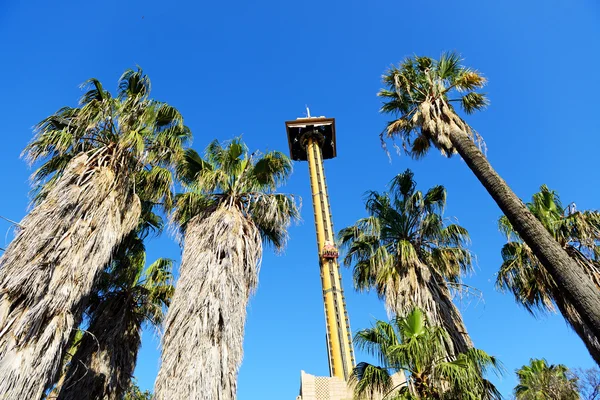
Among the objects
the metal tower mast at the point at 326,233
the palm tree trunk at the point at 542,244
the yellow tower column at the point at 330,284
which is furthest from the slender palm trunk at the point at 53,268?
the yellow tower column at the point at 330,284

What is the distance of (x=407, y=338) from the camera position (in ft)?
28.8

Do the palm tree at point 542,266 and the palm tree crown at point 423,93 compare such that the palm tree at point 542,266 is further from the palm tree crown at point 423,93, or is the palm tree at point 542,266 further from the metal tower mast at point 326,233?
the metal tower mast at point 326,233

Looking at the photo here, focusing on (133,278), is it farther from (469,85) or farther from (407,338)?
(469,85)

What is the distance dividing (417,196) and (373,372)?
24.1ft

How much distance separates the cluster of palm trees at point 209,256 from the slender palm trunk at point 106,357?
37 millimetres

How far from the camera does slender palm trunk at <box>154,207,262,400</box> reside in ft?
24.6

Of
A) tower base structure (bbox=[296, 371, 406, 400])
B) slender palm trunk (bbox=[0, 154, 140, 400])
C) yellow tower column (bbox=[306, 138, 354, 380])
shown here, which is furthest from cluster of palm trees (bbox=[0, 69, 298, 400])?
yellow tower column (bbox=[306, 138, 354, 380])

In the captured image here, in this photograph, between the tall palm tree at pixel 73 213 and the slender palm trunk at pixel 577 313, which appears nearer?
the tall palm tree at pixel 73 213

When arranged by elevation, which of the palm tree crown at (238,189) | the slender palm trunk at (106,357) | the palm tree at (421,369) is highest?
the palm tree crown at (238,189)

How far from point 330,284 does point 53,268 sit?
781 inches

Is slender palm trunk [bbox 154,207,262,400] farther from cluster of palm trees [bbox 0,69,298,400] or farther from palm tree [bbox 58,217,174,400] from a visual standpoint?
palm tree [bbox 58,217,174,400]

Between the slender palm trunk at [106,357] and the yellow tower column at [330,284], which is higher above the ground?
the yellow tower column at [330,284]

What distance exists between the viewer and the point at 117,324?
37.1ft

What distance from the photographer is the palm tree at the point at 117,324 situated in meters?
10.3
